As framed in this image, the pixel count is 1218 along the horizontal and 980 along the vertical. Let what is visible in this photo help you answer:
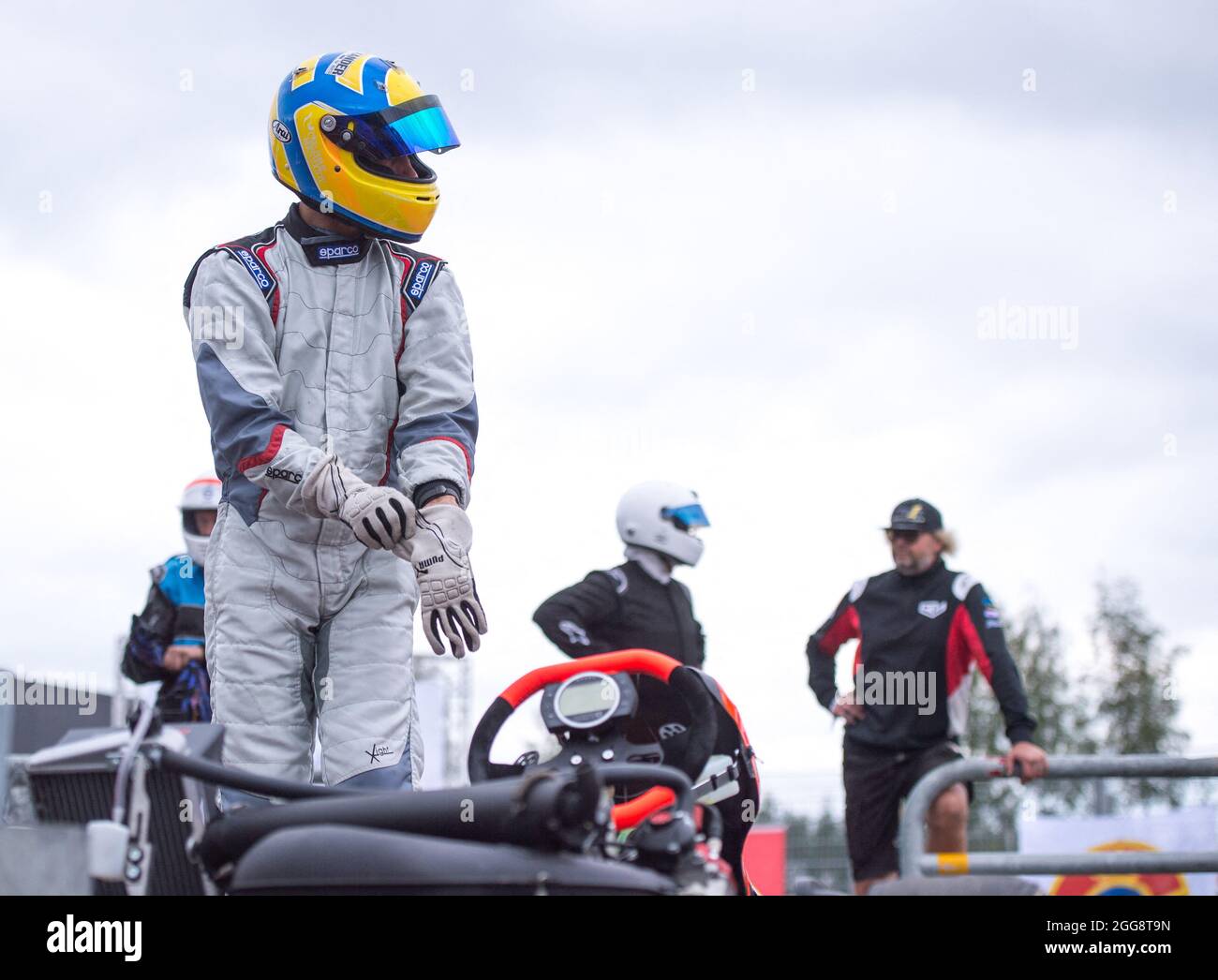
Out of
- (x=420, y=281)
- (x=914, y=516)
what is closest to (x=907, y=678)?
(x=914, y=516)

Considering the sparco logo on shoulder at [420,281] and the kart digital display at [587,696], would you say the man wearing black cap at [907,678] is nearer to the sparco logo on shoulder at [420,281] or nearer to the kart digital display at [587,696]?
the kart digital display at [587,696]

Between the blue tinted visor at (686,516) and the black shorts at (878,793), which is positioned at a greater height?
the blue tinted visor at (686,516)

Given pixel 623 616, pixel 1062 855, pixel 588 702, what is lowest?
pixel 1062 855

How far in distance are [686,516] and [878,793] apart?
1.44m

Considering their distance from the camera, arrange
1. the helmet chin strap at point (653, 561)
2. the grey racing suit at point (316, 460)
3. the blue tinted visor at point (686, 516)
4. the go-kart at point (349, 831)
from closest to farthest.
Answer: the go-kart at point (349, 831)
the grey racing suit at point (316, 460)
the helmet chin strap at point (653, 561)
the blue tinted visor at point (686, 516)

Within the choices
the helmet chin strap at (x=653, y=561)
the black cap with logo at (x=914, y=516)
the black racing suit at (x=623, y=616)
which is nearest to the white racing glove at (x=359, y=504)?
the black racing suit at (x=623, y=616)

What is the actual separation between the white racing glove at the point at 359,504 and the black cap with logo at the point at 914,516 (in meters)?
3.86

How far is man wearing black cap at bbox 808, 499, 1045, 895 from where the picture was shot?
6.20 meters

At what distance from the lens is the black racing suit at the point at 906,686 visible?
20.5 feet

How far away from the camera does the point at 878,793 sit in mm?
6328
